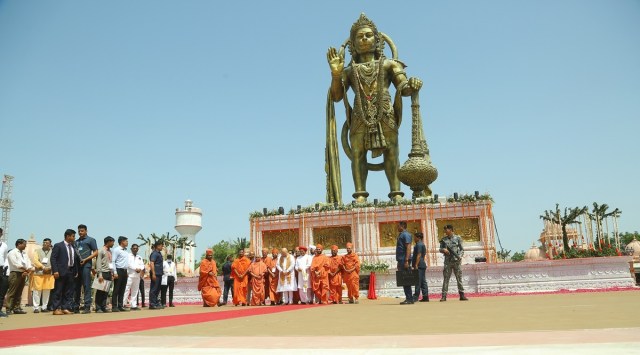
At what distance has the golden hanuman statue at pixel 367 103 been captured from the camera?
766 inches

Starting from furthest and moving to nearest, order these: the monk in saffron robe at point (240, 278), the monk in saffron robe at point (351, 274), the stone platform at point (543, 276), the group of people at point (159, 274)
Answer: the stone platform at point (543, 276) < the monk in saffron robe at point (240, 278) < the monk in saffron robe at point (351, 274) < the group of people at point (159, 274)

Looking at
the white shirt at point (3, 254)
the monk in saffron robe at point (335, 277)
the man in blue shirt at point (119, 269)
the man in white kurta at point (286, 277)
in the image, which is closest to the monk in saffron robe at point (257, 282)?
the man in white kurta at point (286, 277)

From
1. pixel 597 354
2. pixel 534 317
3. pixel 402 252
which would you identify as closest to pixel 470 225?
pixel 402 252

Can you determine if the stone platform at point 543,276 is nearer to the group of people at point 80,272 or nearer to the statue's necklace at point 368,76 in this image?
the group of people at point 80,272

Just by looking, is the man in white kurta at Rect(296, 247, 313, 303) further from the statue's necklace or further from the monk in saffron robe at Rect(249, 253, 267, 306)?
the statue's necklace

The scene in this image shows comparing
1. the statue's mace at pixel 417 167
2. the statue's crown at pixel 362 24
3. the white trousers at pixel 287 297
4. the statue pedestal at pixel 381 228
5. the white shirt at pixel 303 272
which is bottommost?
the white trousers at pixel 287 297

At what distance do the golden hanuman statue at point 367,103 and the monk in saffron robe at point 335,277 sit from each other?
7.74 metres

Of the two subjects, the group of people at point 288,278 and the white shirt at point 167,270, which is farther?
the white shirt at point 167,270

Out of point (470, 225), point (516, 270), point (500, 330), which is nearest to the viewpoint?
point (500, 330)

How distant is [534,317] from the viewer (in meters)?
5.03

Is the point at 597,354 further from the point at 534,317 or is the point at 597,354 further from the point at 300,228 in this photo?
the point at 300,228

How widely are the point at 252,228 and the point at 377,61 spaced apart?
8.12m

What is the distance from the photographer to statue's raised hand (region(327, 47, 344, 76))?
1927 centimetres

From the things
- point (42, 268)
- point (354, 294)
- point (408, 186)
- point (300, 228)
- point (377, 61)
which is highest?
point (377, 61)
